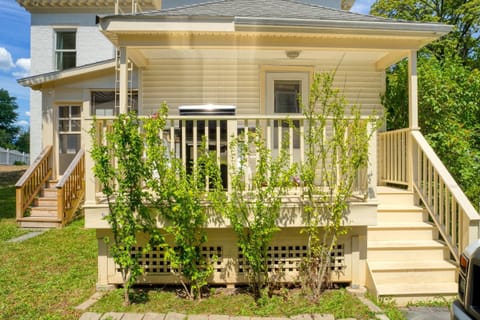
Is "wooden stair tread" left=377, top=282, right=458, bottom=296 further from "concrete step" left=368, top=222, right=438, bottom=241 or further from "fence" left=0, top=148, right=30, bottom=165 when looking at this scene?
"fence" left=0, top=148, right=30, bottom=165

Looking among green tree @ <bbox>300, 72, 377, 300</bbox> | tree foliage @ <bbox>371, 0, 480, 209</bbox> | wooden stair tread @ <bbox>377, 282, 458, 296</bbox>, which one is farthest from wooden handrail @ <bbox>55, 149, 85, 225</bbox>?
tree foliage @ <bbox>371, 0, 480, 209</bbox>

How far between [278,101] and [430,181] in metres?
3.18

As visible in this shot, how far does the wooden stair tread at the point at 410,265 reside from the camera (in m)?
3.95

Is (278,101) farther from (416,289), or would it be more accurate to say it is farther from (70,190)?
(70,190)

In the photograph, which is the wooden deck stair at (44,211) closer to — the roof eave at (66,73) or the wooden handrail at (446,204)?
the roof eave at (66,73)

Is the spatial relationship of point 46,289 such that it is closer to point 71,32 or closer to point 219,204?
point 219,204

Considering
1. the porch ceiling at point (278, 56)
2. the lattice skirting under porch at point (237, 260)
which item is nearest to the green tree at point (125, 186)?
the lattice skirting under porch at point (237, 260)

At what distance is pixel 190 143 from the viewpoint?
432cm

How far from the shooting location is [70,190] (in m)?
8.02

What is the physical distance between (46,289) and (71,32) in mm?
10445

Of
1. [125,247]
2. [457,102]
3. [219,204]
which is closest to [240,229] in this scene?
[219,204]

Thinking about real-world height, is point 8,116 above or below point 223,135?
above

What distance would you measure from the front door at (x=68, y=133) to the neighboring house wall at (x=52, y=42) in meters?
2.84

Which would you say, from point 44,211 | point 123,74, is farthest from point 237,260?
point 44,211
